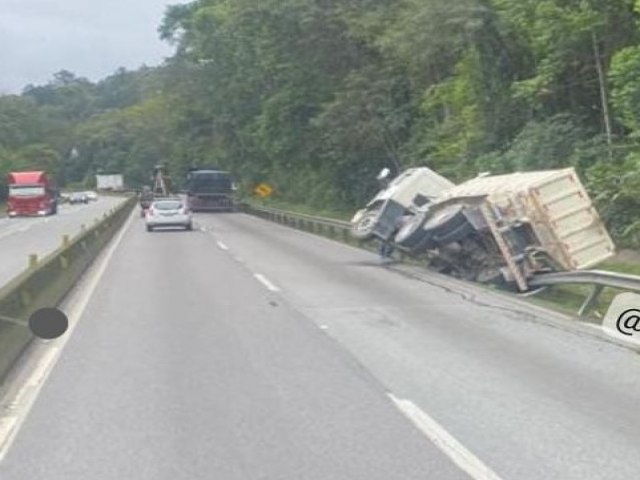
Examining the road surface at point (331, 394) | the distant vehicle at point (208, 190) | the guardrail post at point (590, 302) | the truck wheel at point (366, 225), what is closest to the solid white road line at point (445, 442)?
the road surface at point (331, 394)

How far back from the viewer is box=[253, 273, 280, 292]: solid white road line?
21781 millimetres

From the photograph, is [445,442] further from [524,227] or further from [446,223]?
[446,223]

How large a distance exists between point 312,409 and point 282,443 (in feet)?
4.44

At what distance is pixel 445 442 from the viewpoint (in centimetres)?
841

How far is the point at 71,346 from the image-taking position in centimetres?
1395

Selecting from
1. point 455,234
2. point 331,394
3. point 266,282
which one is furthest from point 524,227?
point 331,394

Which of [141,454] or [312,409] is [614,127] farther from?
[141,454]

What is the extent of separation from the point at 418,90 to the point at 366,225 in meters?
19.0

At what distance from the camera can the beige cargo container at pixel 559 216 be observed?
2047 cm

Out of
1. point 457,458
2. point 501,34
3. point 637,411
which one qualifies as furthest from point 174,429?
point 501,34

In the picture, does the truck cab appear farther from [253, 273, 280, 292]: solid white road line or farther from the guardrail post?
the guardrail post

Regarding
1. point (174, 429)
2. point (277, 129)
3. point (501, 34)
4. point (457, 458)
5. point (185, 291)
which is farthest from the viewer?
point (277, 129)

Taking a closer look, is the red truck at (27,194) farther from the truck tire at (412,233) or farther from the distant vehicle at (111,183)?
the distant vehicle at (111,183)

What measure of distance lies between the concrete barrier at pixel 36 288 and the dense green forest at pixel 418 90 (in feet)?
35.4
